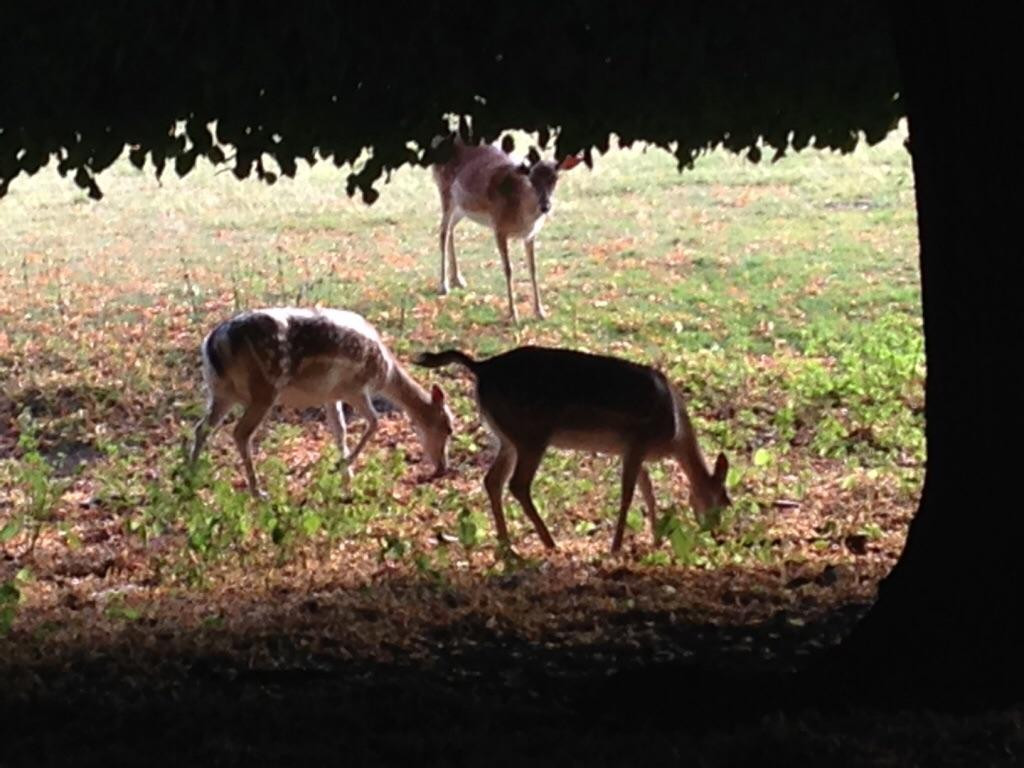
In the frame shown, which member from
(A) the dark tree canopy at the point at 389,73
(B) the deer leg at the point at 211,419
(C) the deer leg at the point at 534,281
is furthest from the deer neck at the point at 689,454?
(C) the deer leg at the point at 534,281

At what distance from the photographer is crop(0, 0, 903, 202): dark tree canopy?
6.19 m

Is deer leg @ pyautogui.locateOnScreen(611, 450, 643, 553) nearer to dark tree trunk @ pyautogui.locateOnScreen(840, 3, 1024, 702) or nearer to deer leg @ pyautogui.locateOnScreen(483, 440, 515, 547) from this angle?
deer leg @ pyautogui.locateOnScreen(483, 440, 515, 547)

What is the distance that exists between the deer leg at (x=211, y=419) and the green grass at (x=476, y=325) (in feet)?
0.75

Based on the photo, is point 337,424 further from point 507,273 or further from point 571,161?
point 507,273

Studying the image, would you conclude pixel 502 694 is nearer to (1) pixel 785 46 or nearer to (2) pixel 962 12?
(2) pixel 962 12

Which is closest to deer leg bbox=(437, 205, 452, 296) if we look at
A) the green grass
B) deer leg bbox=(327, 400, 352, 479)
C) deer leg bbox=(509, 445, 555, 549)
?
the green grass

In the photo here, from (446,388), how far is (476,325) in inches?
60.4

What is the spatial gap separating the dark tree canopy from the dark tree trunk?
206 cm

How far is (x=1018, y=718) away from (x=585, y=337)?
1003cm

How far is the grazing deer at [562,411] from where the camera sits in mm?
8500

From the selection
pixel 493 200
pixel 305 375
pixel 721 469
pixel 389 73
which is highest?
pixel 389 73

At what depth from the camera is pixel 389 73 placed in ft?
21.4

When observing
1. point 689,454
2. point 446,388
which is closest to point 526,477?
point 689,454

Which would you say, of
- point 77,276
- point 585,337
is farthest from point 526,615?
point 77,276
